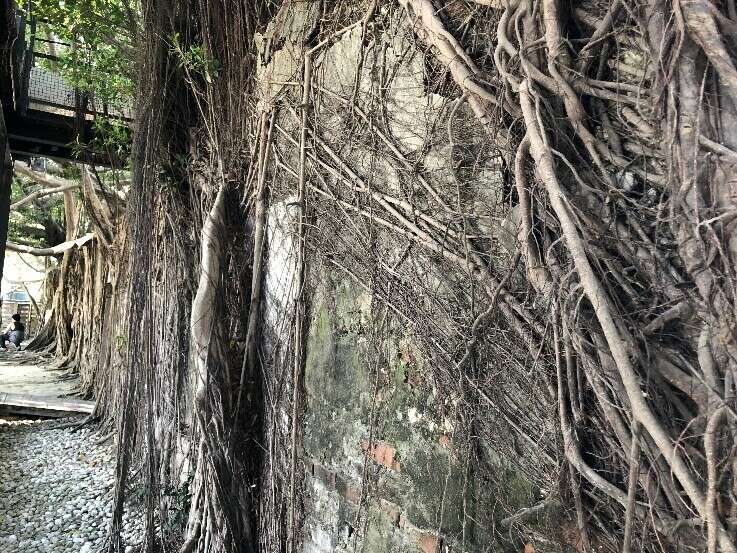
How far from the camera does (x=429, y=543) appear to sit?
1.81m

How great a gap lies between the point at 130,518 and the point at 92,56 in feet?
14.3

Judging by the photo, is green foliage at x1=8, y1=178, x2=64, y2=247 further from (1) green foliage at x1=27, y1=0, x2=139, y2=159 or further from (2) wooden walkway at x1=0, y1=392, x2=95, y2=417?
(1) green foliage at x1=27, y1=0, x2=139, y2=159

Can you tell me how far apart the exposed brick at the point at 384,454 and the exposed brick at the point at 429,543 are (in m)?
0.24

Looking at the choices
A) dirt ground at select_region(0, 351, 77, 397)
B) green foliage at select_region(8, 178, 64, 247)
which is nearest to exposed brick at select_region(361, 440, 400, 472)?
dirt ground at select_region(0, 351, 77, 397)

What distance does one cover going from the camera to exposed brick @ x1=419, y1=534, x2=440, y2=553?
1.78 meters

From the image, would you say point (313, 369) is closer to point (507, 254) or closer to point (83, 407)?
point (507, 254)

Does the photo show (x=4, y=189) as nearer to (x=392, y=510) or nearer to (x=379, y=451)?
(x=379, y=451)

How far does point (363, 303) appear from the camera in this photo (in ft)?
7.25

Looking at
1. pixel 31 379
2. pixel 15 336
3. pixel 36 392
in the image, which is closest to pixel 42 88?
pixel 36 392

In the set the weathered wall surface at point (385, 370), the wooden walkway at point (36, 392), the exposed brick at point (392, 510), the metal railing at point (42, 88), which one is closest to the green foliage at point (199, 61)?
the weathered wall surface at point (385, 370)

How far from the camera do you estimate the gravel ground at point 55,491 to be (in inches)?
151

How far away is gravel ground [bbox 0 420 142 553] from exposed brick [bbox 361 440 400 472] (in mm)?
2306

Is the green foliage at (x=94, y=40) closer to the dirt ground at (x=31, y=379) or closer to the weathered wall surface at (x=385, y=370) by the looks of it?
the weathered wall surface at (x=385, y=370)

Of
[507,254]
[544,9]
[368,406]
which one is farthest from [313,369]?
[544,9]
